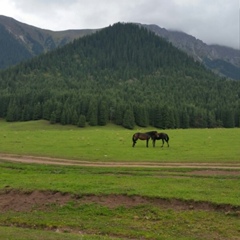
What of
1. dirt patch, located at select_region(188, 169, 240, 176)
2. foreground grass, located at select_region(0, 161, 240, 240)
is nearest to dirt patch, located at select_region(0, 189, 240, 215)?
foreground grass, located at select_region(0, 161, 240, 240)

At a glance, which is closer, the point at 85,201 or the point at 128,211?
the point at 128,211

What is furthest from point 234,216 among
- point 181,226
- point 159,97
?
point 159,97

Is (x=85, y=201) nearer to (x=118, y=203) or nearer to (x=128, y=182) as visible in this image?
(x=118, y=203)

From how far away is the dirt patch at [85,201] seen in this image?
19641mm

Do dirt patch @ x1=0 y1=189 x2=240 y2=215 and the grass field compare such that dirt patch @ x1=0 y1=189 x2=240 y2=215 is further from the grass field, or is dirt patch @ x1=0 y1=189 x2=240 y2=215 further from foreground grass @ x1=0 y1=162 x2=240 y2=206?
foreground grass @ x1=0 y1=162 x2=240 y2=206

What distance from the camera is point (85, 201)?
21.0m

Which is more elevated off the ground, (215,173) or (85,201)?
(215,173)

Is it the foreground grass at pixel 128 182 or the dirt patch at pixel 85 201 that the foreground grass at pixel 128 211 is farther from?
the dirt patch at pixel 85 201

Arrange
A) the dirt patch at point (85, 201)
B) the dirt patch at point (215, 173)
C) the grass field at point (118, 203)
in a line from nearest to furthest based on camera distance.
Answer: the grass field at point (118, 203), the dirt patch at point (85, 201), the dirt patch at point (215, 173)

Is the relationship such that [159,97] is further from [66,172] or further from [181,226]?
[181,226]

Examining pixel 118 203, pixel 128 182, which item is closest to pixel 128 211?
pixel 118 203

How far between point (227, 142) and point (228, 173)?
21.4m

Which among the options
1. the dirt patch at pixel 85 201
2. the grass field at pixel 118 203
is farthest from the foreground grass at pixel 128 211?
the dirt patch at pixel 85 201

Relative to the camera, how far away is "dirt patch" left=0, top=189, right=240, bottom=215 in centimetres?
1964
